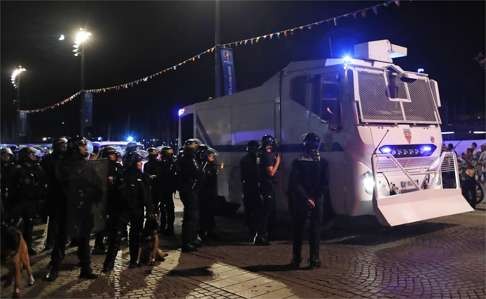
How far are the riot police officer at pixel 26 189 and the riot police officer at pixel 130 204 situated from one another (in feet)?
5.07

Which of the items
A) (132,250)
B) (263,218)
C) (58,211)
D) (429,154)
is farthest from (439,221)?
(58,211)

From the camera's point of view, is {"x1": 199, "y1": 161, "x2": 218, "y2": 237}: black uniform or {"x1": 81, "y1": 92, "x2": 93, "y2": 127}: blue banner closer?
{"x1": 199, "y1": 161, "x2": 218, "y2": 237}: black uniform

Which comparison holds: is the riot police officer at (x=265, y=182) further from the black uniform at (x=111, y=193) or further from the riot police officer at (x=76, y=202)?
the riot police officer at (x=76, y=202)

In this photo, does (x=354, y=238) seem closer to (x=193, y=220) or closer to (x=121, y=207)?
(x=193, y=220)

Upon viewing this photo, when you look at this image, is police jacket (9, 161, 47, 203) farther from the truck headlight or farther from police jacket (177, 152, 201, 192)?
the truck headlight

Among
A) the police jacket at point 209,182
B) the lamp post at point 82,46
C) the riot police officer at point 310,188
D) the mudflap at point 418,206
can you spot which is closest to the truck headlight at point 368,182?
the mudflap at point 418,206

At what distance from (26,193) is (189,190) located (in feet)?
7.78

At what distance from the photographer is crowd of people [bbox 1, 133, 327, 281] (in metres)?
5.93

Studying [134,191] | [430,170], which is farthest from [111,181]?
[430,170]

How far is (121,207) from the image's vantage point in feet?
21.0

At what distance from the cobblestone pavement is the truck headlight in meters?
0.89

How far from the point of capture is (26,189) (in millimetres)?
7176

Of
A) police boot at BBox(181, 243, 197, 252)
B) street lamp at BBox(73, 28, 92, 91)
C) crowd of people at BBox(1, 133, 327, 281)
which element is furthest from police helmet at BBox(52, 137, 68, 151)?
street lamp at BBox(73, 28, 92, 91)

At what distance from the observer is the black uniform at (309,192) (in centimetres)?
636
